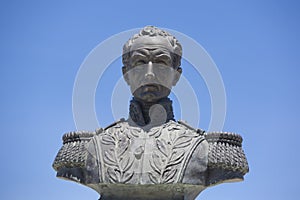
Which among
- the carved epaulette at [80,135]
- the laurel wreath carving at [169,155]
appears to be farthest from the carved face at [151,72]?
the carved epaulette at [80,135]

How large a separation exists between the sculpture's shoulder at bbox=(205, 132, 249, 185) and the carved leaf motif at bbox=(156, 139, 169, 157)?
27.7 inches

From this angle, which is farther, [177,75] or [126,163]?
[177,75]

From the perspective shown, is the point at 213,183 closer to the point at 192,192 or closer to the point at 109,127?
the point at 192,192

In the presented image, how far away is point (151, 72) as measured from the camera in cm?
994

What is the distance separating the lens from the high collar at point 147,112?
10172 mm

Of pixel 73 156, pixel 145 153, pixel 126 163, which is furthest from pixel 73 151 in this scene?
pixel 145 153

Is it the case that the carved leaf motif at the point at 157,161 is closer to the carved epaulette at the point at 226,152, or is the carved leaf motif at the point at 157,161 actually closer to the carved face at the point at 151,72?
the carved epaulette at the point at 226,152

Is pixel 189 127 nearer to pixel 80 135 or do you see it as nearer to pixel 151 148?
pixel 151 148

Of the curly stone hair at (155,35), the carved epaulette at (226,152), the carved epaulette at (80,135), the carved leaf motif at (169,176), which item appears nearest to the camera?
the carved leaf motif at (169,176)

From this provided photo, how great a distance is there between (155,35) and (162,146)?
6.53 feet

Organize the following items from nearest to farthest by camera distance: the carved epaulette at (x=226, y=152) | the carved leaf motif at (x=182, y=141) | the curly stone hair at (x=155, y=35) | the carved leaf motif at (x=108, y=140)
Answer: the carved epaulette at (x=226, y=152) → the carved leaf motif at (x=182, y=141) → the carved leaf motif at (x=108, y=140) → the curly stone hair at (x=155, y=35)

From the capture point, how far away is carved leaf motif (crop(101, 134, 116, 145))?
9.82 m

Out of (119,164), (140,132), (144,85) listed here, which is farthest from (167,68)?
(119,164)

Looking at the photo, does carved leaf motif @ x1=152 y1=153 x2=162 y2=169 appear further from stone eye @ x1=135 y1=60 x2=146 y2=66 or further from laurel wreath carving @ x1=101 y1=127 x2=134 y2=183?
stone eye @ x1=135 y1=60 x2=146 y2=66
